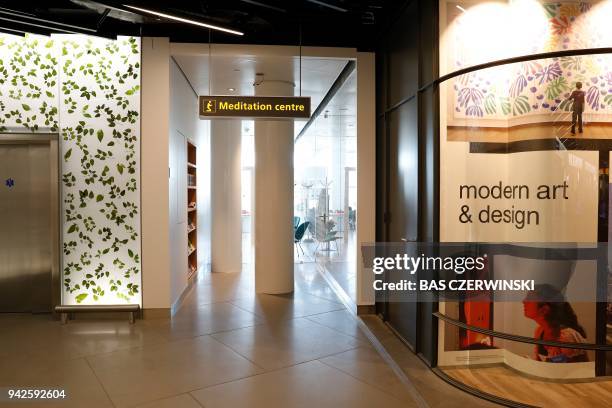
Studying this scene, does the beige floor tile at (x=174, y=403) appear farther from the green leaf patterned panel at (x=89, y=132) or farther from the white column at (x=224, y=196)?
the white column at (x=224, y=196)

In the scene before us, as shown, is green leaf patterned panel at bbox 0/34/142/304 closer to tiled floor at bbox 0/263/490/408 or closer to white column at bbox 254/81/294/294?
tiled floor at bbox 0/263/490/408

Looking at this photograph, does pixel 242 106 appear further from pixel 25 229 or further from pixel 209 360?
pixel 25 229

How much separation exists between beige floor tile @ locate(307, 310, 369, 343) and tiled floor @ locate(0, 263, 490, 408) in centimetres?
1

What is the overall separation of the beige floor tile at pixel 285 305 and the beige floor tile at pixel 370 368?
4.66ft

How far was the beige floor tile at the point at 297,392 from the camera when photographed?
10.8 feet

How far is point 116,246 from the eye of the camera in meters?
5.50

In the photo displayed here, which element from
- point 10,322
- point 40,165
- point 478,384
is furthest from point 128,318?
point 478,384

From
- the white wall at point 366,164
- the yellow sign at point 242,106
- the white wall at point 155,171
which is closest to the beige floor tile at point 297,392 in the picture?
the white wall at point 366,164

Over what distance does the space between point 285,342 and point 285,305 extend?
1537 mm

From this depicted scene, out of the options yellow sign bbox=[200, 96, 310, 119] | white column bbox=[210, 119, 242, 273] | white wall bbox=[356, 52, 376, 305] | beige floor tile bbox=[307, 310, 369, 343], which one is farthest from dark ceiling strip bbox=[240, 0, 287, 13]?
white column bbox=[210, 119, 242, 273]

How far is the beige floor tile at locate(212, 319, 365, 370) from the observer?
4203mm

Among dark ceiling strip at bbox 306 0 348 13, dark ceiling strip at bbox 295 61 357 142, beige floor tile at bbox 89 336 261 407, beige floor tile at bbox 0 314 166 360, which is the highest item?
dark ceiling strip at bbox 306 0 348 13

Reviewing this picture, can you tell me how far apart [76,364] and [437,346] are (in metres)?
3.24

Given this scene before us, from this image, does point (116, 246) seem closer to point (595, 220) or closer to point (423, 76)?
point (423, 76)
